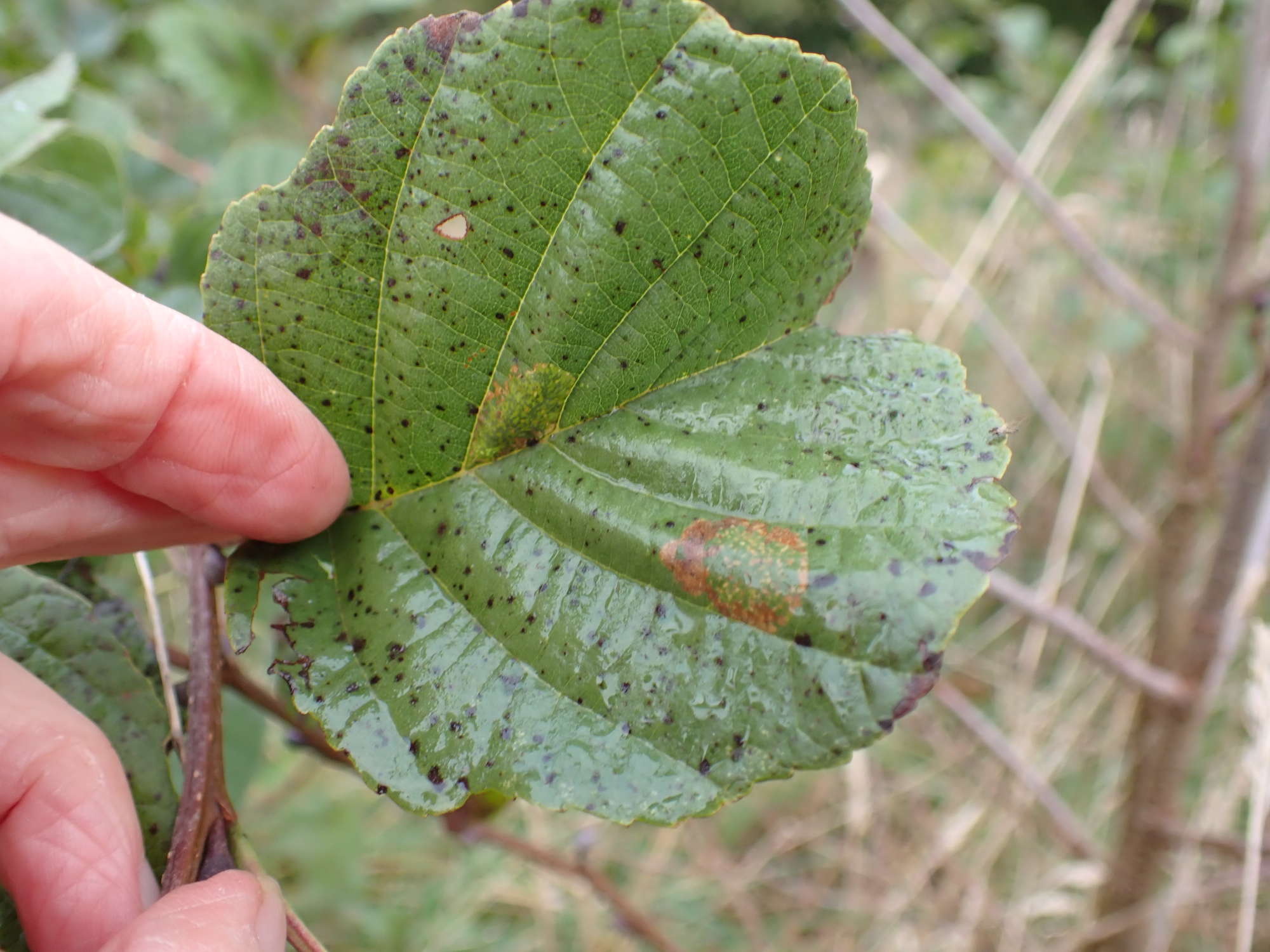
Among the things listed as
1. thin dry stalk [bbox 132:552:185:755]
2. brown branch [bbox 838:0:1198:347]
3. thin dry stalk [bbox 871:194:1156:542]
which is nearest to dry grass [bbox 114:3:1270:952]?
thin dry stalk [bbox 871:194:1156:542]

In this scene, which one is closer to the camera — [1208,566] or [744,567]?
[744,567]

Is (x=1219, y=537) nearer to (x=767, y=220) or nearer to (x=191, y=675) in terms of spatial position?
(x=767, y=220)

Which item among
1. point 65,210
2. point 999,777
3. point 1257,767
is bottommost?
point 999,777

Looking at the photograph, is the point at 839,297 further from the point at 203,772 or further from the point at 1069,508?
the point at 203,772

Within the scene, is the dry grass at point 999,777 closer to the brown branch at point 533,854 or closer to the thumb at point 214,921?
the brown branch at point 533,854

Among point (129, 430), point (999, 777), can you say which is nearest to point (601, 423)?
point (129, 430)

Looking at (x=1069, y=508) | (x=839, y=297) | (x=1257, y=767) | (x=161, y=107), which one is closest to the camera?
(x=1257, y=767)

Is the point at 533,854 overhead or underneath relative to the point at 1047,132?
underneath
